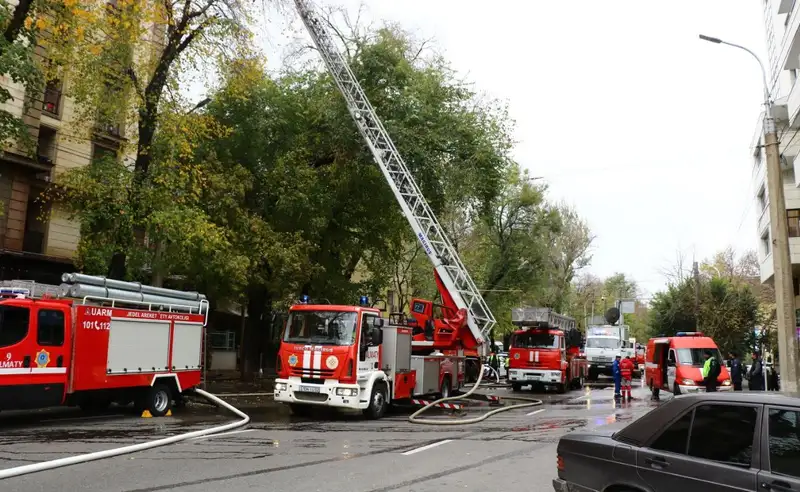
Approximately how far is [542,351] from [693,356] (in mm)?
5570

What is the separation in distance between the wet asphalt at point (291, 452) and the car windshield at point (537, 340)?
341 inches

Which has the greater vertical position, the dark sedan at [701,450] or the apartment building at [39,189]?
the apartment building at [39,189]

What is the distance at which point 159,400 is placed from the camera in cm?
1454

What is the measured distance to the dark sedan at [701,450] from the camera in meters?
4.07

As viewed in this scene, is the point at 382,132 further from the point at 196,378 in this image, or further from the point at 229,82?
the point at 196,378

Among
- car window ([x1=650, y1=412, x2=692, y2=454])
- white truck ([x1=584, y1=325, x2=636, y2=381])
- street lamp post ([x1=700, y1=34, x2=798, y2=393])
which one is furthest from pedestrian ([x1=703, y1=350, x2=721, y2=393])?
white truck ([x1=584, y1=325, x2=636, y2=381])

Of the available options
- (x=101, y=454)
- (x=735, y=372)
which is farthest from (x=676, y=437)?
(x=735, y=372)

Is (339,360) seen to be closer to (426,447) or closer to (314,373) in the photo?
(314,373)

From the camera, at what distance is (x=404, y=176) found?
22516 mm

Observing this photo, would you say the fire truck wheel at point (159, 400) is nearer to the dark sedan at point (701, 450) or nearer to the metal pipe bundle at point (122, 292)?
the metal pipe bundle at point (122, 292)

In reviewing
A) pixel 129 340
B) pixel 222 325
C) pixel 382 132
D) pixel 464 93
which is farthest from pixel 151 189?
pixel 222 325

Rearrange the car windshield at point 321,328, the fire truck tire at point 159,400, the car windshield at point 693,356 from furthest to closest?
the car windshield at point 693,356 → the car windshield at point 321,328 → the fire truck tire at point 159,400

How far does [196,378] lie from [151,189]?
5.36 metres

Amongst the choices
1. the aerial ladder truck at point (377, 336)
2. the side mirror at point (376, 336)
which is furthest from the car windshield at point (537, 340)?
the side mirror at point (376, 336)
